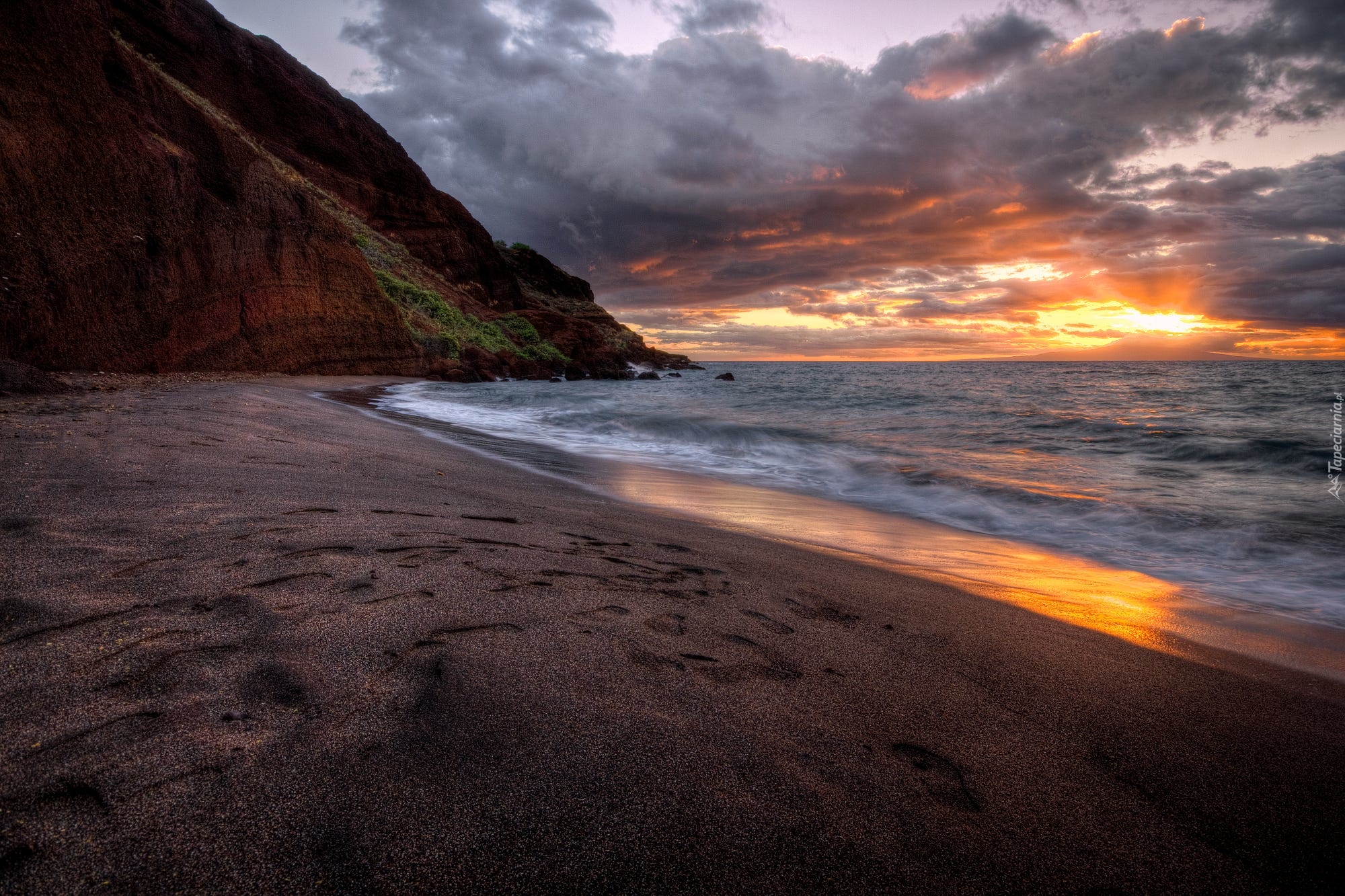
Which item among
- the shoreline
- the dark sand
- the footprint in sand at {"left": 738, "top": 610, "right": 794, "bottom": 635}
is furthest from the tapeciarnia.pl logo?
the footprint in sand at {"left": 738, "top": 610, "right": 794, "bottom": 635}

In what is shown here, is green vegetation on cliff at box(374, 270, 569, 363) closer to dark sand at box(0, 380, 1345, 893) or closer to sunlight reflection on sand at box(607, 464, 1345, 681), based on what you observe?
sunlight reflection on sand at box(607, 464, 1345, 681)

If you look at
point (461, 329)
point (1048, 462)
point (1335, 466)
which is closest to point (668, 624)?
point (1048, 462)

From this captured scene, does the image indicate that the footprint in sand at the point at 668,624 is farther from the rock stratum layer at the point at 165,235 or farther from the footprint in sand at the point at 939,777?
A: the rock stratum layer at the point at 165,235

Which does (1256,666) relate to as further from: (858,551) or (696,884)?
(696,884)

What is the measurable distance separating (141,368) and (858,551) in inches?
562

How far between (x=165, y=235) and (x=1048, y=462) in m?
16.9

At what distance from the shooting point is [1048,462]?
8.29m

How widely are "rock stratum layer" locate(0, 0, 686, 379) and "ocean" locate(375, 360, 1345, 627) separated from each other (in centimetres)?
353

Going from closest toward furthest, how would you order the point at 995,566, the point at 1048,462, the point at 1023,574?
the point at 1023,574
the point at 995,566
the point at 1048,462

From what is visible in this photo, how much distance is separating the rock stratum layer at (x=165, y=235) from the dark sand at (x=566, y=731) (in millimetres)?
11057

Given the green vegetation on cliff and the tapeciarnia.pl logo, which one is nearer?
the tapeciarnia.pl logo

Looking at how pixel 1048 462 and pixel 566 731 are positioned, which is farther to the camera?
pixel 1048 462

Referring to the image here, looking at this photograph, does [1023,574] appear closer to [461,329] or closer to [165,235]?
[165,235]

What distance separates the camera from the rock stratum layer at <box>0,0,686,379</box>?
31.8ft
